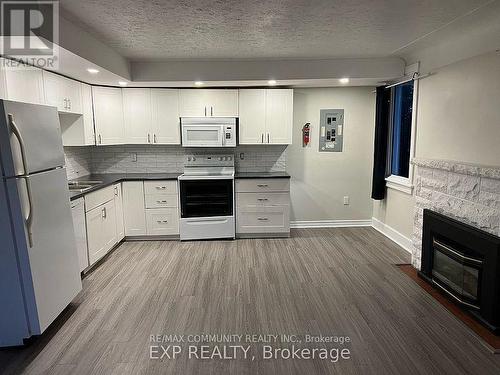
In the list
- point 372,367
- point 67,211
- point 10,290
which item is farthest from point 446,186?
point 10,290

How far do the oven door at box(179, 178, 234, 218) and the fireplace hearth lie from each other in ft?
8.08

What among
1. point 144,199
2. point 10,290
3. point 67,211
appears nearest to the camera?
point 10,290

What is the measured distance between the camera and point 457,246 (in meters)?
2.83

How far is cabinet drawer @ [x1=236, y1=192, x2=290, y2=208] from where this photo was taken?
4.54 metres

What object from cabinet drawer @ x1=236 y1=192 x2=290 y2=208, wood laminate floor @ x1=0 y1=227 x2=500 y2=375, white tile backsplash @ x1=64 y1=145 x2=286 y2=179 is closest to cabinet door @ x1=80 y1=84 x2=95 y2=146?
white tile backsplash @ x1=64 y1=145 x2=286 y2=179

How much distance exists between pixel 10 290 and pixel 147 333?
100 centimetres

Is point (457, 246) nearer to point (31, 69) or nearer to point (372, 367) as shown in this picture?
point (372, 367)

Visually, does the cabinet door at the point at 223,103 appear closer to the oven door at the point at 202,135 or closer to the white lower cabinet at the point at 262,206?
the oven door at the point at 202,135

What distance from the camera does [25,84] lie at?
285 cm

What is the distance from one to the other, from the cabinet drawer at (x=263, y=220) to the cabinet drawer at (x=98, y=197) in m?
1.74

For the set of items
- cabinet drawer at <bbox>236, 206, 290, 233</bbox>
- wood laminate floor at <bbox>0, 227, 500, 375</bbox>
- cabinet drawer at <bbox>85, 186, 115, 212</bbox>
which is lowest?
wood laminate floor at <bbox>0, 227, 500, 375</bbox>

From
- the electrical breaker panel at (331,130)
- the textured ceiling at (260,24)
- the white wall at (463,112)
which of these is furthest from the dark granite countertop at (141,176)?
the white wall at (463,112)

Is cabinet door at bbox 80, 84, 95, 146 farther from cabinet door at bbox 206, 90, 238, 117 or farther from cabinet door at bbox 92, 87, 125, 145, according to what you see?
cabinet door at bbox 206, 90, 238, 117

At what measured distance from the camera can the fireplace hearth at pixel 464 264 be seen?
2391 millimetres
